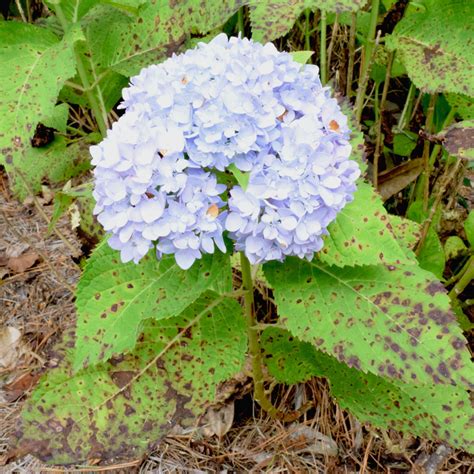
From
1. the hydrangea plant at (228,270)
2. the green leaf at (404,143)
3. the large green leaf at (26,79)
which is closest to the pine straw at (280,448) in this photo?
the hydrangea plant at (228,270)

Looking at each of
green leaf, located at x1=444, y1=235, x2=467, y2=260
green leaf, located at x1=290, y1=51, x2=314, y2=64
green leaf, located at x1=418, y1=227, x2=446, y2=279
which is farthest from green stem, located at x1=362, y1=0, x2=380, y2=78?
green leaf, located at x1=444, y1=235, x2=467, y2=260

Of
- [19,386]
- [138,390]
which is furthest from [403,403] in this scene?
[19,386]

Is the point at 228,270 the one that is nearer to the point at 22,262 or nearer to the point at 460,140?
the point at 460,140

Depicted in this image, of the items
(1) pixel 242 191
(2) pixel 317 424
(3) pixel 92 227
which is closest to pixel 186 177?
(1) pixel 242 191

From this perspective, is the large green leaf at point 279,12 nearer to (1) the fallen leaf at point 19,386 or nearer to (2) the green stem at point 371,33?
(2) the green stem at point 371,33

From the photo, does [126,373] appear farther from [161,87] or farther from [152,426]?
[161,87]
